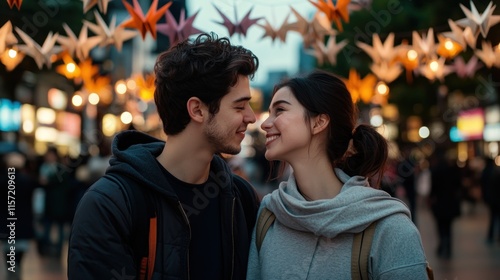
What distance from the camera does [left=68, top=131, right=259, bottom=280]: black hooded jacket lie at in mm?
3172

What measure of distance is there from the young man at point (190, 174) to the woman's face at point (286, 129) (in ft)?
0.48

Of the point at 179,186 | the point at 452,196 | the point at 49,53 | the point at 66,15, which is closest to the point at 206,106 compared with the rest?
the point at 179,186

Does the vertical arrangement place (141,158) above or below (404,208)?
above

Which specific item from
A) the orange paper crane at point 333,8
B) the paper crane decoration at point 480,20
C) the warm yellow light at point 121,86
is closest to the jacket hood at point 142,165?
the orange paper crane at point 333,8

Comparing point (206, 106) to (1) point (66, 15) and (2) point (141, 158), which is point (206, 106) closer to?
(2) point (141, 158)

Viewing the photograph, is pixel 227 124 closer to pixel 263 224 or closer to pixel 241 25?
pixel 263 224

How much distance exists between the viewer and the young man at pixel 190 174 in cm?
333

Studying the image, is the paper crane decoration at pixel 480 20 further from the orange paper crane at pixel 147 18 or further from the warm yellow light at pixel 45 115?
the warm yellow light at pixel 45 115

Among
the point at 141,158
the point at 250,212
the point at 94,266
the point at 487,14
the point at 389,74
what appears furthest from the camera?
the point at 389,74

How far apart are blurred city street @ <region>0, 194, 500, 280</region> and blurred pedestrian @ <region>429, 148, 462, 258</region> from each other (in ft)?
1.46

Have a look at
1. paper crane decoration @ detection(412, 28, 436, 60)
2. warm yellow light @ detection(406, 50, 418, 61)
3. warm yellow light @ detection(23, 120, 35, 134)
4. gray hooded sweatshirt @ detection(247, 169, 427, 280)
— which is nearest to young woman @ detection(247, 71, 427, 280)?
gray hooded sweatshirt @ detection(247, 169, 427, 280)

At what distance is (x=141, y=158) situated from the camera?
3.51 m

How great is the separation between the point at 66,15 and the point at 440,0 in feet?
40.4

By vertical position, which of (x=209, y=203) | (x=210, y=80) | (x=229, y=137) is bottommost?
(x=209, y=203)
